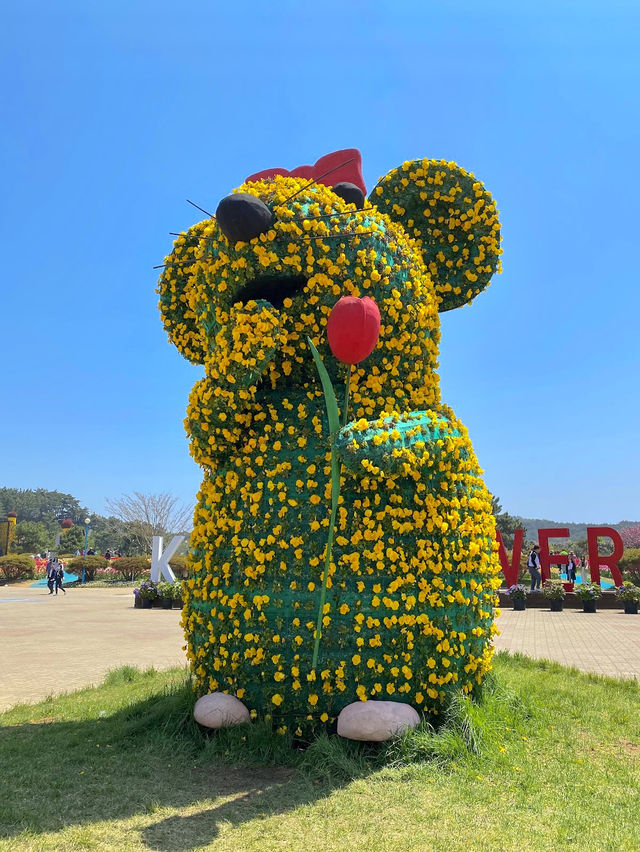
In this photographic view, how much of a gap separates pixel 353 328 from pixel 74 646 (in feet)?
26.2

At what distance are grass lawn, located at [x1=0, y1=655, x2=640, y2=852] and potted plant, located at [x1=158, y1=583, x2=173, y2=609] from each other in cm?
1224

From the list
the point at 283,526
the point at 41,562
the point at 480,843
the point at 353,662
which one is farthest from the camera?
the point at 41,562

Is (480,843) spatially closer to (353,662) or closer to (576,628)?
(353,662)

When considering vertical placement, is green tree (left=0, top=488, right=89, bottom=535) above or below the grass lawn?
A: above

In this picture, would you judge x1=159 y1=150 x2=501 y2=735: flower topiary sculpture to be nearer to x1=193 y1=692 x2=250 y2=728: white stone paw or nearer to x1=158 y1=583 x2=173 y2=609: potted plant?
x1=193 y1=692 x2=250 y2=728: white stone paw

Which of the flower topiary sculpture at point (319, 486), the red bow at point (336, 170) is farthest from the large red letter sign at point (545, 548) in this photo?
the red bow at point (336, 170)

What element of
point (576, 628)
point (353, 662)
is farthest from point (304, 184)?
point (576, 628)

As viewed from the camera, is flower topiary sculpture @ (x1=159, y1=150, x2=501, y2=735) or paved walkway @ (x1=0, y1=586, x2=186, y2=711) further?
paved walkway @ (x1=0, y1=586, x2=186, y2=711)

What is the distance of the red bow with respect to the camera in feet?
14.9

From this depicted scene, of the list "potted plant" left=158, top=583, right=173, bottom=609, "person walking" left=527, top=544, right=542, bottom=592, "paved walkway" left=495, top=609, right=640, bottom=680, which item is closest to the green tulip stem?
"paved walkway" left=495, top=609, right=640, bottom=680

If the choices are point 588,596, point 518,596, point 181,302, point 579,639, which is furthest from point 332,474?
point 588,596

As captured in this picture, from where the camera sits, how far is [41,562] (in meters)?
40.5

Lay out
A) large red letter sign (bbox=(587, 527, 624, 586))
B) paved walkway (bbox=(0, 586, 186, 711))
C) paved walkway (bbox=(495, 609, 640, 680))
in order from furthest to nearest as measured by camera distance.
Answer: large red letter sign (bbox=(587, 527, 624, 586)), paved walkway (bbox=(495, 609, 640, 680)), paved walkway (bbox=(0, 586, 186, 711))

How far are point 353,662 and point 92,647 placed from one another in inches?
278
